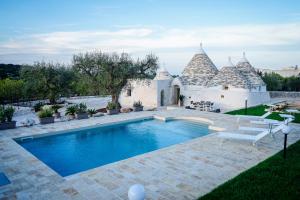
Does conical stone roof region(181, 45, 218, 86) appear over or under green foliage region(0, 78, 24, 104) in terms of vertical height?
over

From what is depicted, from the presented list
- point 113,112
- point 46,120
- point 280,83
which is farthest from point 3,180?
point 280,83

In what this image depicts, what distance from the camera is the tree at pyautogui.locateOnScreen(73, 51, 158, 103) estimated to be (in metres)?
18.6

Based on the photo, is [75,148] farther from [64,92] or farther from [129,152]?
[64,92]

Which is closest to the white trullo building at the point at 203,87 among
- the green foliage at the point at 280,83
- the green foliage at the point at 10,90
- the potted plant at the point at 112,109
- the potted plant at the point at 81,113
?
the potted plant at the point at 112,109

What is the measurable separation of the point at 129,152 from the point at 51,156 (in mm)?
3368

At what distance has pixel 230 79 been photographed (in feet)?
72.0

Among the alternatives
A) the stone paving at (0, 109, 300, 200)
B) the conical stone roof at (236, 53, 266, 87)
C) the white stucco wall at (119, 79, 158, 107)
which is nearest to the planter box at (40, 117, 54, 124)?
the stone paving at (0, 109, 300, 200)

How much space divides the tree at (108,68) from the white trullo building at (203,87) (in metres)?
1.75

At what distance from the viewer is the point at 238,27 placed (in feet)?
60.0

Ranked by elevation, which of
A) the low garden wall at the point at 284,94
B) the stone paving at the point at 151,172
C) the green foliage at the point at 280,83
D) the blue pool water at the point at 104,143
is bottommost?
the blue pool water at the point at 104,143

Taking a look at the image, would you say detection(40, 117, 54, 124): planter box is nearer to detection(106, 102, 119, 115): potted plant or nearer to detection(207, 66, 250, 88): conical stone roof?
detection(106, 102, 119, 115): potted plant

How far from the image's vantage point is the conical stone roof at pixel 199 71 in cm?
2391

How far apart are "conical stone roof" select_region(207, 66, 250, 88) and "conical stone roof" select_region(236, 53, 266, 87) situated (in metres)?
2.80

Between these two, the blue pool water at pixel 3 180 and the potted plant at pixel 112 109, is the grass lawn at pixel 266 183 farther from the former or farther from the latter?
the potted plant at pixel 112 109
